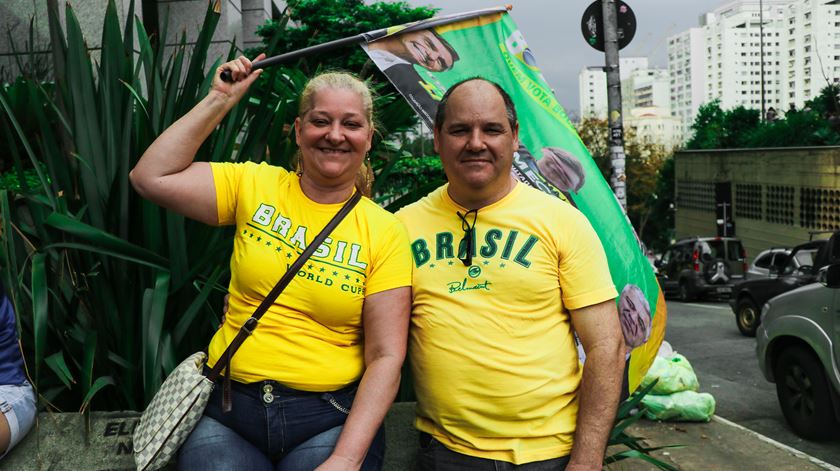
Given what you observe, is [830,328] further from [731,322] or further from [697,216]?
[697,216]

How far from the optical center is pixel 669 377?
652 centimetres

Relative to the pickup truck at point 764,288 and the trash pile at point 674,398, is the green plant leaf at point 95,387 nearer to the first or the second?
the trash pile at point 674,398

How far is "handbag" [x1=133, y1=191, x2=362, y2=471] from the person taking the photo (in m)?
2.14

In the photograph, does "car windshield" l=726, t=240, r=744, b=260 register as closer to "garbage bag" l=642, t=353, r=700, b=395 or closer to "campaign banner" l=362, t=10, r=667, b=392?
"garbage bag" l=642, t=353, r=700, b=395

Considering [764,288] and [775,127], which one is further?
[775,127]

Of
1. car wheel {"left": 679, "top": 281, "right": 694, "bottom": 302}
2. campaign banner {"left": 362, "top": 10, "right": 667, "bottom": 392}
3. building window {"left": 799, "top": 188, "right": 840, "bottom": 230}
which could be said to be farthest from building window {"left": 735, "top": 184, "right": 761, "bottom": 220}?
campaign banner {"left": 362, "top": 10, "right": 667, "bottom": 392}

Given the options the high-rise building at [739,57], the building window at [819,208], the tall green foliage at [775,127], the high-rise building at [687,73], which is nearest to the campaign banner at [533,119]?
the tall green foliage at [775,127]

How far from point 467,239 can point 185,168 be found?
86 cm

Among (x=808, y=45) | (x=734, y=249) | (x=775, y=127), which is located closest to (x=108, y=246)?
(x=734, y=249)

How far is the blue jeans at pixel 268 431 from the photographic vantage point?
2.11 meters

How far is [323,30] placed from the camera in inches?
465

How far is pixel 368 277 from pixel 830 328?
5341 mm

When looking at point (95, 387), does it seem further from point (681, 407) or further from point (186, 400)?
point (681, 407)

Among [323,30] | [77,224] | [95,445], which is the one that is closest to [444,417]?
[95,445]
